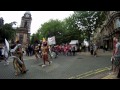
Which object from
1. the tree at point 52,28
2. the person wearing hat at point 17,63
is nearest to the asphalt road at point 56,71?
the person wearing hat at point 17,63

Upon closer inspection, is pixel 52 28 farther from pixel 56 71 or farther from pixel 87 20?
pixel 56 71

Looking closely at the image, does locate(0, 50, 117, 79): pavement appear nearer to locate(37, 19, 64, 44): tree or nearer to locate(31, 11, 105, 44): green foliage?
locate(31, 11, 105, 44): green foliage

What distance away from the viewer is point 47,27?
68188 millimetres

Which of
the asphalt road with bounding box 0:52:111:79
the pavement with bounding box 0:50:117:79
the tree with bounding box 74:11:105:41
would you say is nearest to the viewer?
the pavement with bounding box 0:50:117:79

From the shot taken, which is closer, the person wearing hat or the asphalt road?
the asphalt road

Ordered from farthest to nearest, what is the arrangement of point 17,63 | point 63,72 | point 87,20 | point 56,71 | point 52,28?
point 52,28, point 87,20, point 56,71, point 63,72, point 17,63

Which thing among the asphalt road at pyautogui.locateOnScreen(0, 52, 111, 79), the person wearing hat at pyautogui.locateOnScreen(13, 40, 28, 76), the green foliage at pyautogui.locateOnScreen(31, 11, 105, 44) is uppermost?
the green foliage at pyautogui.locateOnScreen(31, 11, 105, 44)

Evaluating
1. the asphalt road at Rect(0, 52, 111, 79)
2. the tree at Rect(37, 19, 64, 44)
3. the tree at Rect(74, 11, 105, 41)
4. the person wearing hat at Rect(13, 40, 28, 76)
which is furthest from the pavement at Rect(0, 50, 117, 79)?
the tree at Rect(37, 19, 64, 44)

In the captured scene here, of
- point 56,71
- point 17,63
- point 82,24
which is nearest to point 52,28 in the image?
point 82,24

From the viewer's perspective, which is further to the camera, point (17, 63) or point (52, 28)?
point (52, 28)

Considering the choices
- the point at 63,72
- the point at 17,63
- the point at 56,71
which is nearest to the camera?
the point at 17,63

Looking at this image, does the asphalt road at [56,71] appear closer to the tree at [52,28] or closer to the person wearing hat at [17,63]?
the person wearing hat at [17,63]
